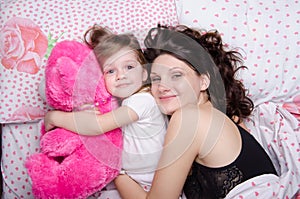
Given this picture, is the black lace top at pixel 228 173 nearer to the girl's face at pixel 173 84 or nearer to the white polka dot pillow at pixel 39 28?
the girl's face at pixel 173 84

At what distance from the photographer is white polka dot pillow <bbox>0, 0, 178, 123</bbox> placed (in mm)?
1570

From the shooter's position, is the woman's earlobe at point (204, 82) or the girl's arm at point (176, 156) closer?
the girl's arm at point (176, 156)

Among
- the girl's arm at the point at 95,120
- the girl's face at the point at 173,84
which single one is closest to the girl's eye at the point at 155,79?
the girl's face at the point at 173,84

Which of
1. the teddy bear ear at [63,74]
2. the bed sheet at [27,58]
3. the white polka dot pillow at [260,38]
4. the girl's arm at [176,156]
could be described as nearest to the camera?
the girl's arm at [176,156]

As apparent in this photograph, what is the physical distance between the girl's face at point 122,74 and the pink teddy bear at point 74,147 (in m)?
0.03

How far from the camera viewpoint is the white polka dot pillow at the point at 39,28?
1.57 metres

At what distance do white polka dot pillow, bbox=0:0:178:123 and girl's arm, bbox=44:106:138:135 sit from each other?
0.22 metres

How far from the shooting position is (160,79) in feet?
4.55

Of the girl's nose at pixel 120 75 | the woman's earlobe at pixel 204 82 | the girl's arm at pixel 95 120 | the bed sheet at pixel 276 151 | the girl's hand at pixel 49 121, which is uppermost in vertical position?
the girl's nose at pixel 120 75

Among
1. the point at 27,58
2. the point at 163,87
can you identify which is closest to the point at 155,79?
the point at 163,87

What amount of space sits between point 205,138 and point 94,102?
0.38 m

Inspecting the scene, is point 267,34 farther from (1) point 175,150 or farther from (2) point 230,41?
(1) point 175,150

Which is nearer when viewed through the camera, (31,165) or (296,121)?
(31,165)

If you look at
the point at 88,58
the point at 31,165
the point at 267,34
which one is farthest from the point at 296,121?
the point at 31,165
